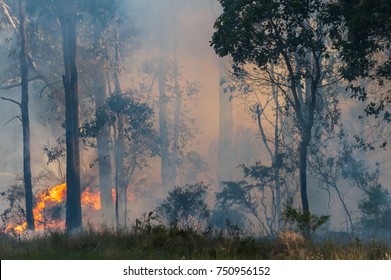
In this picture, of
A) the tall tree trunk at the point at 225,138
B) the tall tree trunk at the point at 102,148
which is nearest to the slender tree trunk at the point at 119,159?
the tall tree trunk at the point at 102,148

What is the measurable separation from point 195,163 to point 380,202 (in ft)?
84.4

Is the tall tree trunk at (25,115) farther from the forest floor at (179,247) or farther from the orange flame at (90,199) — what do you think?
A: the forest floor at (179,247)

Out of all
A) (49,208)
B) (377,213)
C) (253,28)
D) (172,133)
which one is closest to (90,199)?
(49,208)

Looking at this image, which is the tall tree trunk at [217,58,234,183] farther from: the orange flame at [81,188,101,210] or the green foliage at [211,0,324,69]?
the green foliage at [211,0,324,69]

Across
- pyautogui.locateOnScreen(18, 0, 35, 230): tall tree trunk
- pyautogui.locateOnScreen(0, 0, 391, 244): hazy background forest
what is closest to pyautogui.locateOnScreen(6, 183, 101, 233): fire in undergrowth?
pyautogui.locateOnScreen(0, 0, 391, 244): hazy background forest

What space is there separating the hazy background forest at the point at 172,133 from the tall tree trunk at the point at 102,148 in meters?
0.09

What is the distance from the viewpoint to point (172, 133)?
53562 millimetres

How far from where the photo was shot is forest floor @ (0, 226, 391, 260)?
374 inches

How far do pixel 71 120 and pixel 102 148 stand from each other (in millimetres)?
12049

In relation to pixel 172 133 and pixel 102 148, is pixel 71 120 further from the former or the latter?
pixel 172 133

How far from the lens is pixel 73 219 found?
26938 mm

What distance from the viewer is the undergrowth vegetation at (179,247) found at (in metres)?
9.53

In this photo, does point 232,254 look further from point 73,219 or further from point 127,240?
point 73,219

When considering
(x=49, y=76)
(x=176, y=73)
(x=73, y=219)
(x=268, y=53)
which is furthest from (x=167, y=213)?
(x=176, y=73)
